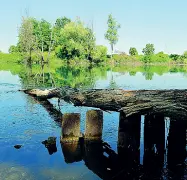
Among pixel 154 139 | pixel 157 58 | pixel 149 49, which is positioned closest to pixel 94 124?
pixel 154 139

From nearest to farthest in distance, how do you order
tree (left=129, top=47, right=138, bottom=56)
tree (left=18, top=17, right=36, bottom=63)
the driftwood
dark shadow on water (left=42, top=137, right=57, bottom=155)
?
the driftwood
dark shadow on water (left=42, top=137, right=57, bottom=155)
tree (left=18, top=17, right=36, bottom=63)
tree (left=129, top=47, right=138, bottom=56)

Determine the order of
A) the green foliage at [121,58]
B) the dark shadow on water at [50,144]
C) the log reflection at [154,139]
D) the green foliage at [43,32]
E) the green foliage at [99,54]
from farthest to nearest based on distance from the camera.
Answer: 1. the green foliage at [121,58]
2. the green foliage at [43,32]
3. the green foliage at [99,54]
4. the dark shadow on water at [50,144]
5. the log reflection at [154,139]

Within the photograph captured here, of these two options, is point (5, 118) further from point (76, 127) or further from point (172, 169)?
point (172, 169)

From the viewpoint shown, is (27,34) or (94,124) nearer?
(94,124)

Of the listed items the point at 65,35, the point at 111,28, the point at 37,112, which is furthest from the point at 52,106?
the point at 111,28

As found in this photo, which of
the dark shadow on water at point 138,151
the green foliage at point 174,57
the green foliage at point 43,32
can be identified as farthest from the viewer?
the green foliage at point 174,57

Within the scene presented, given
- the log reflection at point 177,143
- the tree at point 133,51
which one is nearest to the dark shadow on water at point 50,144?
the log reflection at point 177,143

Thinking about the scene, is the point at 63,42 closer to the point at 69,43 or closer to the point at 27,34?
the point at 69,43

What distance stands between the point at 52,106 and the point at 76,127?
290 inches

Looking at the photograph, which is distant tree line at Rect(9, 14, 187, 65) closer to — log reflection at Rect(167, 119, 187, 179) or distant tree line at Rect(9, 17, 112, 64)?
distant tree line at Rect(9, 17, 112, 64)

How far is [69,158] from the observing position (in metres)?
8.88

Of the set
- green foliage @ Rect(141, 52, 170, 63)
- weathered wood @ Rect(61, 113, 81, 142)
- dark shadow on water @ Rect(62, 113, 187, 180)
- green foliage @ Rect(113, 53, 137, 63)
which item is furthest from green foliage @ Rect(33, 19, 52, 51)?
dark shadow on water @ Rect(62, 113, 187, 180)

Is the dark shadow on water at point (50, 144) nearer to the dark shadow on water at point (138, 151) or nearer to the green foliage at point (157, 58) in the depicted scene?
the dark shadow on water at point (138, 151)

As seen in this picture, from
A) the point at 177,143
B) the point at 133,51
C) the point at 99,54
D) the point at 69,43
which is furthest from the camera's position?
the point at 133,51
